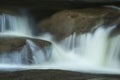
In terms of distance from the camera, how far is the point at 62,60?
11.4 metres

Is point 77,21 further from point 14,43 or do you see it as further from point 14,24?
point 14,43

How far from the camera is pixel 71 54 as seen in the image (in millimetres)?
12109

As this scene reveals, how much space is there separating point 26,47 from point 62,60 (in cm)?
127

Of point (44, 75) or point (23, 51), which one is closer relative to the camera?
point (44, 75)

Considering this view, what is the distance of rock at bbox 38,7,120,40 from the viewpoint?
1266 centimetres

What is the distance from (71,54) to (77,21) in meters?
1.33

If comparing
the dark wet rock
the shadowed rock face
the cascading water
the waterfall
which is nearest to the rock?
the cascading water

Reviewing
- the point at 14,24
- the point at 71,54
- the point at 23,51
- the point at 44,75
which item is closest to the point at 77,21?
the point at 71,54

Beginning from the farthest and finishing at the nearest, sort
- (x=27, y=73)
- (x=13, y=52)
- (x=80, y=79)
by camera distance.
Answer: (x=13, y=52) → (x=27, y=73) → (x=80, y=79)

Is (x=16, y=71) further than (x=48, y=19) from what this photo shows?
No

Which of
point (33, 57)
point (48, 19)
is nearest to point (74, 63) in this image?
point (33, 57)

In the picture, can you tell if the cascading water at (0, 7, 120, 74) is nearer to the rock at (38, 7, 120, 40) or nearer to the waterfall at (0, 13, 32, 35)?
the waterfall at (0, 13, 32, 35)

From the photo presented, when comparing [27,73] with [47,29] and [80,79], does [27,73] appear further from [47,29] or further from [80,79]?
[47,29]

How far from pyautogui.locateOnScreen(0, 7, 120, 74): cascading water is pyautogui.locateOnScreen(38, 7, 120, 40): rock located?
23 cm
